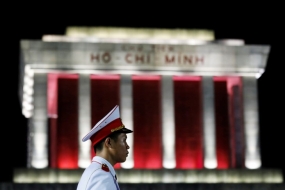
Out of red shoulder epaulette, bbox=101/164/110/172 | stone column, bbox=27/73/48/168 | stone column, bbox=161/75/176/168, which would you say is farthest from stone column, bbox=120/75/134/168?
red shoulder epaulette, bbox=101/164/110/172

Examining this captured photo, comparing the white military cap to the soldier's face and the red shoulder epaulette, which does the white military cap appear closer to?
the soldier's face

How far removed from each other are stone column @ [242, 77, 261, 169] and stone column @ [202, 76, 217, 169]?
1.76 meters

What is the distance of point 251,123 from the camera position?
140 feet

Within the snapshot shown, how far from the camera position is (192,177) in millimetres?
40062

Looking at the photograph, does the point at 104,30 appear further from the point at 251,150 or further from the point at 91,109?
the point at 251,150

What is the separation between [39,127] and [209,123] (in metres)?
9.22

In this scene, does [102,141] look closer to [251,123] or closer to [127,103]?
[127,103]

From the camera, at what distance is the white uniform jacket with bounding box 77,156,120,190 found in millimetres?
6438

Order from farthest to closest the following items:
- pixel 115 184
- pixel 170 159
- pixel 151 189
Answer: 1. pixel 170 159
2. pixel 151 189
3. pixel 115 184

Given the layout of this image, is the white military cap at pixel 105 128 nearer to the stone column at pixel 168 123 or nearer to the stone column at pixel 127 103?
the stone column at pixel 127 103

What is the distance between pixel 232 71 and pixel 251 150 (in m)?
4.48

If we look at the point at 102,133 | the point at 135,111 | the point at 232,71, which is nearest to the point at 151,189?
the point at 135,111

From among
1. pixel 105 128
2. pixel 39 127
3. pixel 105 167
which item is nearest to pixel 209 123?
pixel 39 127

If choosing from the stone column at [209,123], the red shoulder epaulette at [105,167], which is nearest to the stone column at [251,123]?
the stone column at [209,123]
